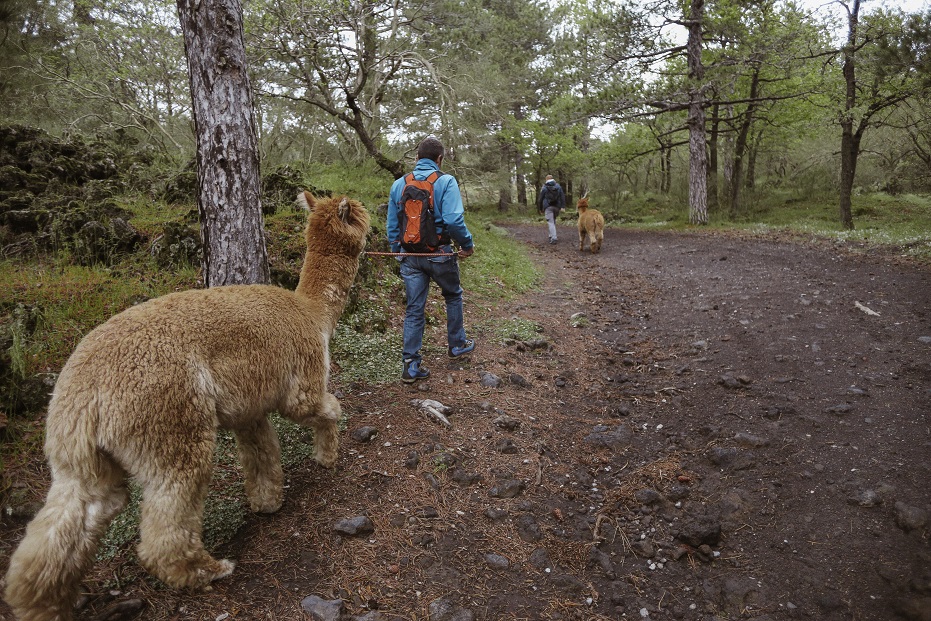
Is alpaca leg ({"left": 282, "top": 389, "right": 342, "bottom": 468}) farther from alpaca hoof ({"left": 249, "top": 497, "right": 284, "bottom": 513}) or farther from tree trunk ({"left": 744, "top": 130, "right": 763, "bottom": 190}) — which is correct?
tree trunk ({"left": 744, "top": 130, "right": 763, "bottom": 190})

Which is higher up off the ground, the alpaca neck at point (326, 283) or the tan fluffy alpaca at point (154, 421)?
the alpaca neck at point (326, 283)

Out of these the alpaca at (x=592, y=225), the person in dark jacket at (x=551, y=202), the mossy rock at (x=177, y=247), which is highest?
the person in dark jacket at (x=551, y=202)

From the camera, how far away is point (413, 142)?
51.6 ft

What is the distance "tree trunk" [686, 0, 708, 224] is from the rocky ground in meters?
13.3

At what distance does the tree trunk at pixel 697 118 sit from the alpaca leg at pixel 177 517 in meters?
18.6

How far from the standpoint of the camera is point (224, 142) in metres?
4.57

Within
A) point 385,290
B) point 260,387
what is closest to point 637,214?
point 385,290

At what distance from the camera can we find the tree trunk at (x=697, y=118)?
56.0 ft

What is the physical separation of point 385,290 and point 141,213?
3.78 meters

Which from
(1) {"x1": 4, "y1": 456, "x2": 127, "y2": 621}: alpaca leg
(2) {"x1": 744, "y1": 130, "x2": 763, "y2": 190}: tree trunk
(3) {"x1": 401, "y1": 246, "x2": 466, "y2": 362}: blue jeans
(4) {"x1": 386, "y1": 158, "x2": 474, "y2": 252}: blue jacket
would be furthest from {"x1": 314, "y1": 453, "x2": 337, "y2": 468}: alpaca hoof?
(2) {"x1": 744, "y1": 130, "x2": 763, "y2": 190}: tree trunk

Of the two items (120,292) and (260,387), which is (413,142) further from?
(260,387)

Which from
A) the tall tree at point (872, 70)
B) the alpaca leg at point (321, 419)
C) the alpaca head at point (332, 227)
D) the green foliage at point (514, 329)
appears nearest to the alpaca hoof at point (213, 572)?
the alpaca leg at point (321, 419)

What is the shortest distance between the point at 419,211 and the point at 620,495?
3.52 m

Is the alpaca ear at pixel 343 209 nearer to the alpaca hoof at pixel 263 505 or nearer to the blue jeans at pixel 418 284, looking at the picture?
the blue jeans at pixel 418 284
